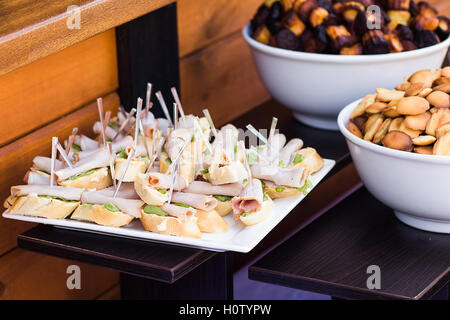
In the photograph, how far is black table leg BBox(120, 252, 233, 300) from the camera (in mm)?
1071

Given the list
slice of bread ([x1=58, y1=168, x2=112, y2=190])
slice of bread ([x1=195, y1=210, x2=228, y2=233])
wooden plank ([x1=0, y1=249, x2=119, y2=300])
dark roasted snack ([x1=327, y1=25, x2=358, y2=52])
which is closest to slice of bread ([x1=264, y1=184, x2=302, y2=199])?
slice of bread ([x1=195, y1=210, x2=228, y2=233])

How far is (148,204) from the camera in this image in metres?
0.98

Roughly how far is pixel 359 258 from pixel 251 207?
0.58 feet

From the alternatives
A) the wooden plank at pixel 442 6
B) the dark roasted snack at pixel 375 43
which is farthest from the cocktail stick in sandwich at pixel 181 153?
the wooden plank at pixel 442 6

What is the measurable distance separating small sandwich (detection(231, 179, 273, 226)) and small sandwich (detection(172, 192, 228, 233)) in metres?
0.03

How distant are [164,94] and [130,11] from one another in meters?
0.31

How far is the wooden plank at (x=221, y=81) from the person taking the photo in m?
1.53

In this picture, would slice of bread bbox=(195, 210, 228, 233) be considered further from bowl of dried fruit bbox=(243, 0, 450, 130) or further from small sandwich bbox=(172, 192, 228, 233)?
bowl of dried fruit bbox=(243, 0, 450, 130)

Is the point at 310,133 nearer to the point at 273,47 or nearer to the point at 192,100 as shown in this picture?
the point at 273,47

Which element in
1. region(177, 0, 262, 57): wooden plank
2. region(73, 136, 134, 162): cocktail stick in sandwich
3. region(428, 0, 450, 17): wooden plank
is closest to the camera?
region(73, 136, 134, 162): cocktail stick in sandwich

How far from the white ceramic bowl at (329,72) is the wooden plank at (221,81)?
20 cm

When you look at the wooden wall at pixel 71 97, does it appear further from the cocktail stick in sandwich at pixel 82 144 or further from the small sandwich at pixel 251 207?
the small sandwich at pixel 251 207

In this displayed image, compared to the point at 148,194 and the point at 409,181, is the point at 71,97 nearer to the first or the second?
the point at 148,194

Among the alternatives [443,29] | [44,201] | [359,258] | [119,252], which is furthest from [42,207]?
[443,29]
